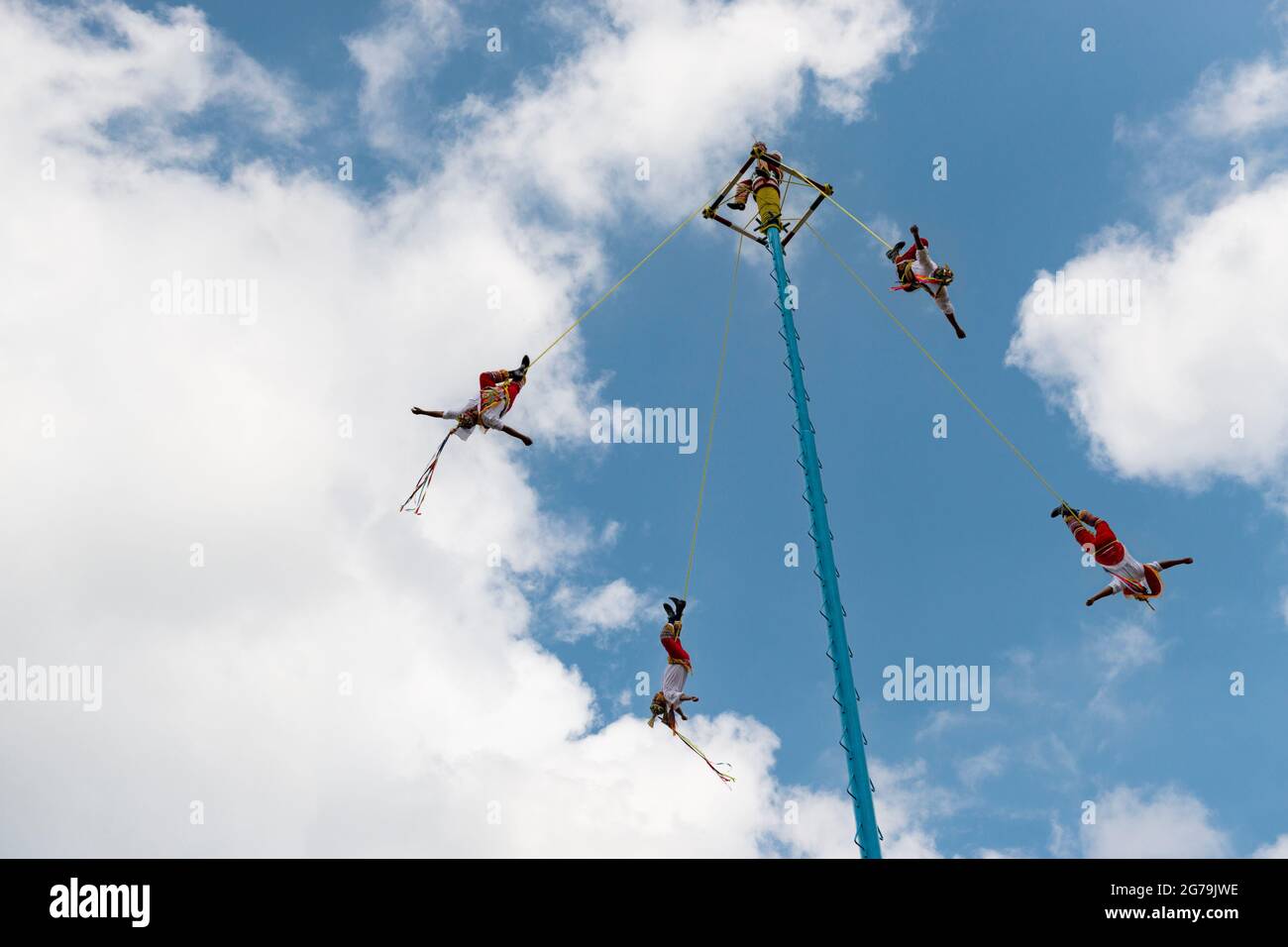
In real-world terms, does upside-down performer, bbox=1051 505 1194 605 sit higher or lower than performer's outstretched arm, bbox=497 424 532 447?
lower

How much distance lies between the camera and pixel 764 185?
58.7 ft

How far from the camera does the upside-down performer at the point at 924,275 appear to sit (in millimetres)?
17062

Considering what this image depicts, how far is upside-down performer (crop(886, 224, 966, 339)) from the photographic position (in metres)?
17.1

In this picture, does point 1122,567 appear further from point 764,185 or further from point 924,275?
point 764,185

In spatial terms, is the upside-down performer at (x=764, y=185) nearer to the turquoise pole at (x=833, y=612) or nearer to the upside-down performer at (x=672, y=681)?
the turquoise pole at (x=833, y=612)

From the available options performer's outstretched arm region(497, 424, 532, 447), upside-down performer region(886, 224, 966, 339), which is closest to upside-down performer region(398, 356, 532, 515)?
performer's outstretched arm region(497, 424, 532, 447)

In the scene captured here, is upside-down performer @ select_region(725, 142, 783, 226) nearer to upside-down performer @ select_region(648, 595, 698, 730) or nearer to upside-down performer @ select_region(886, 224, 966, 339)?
upside-down performer @ select_region(886, 224, 966, 339)

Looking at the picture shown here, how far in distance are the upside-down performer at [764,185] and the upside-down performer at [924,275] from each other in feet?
9.51

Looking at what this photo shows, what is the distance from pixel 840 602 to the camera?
12.6m

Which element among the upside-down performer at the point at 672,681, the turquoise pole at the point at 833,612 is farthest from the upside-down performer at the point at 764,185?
the upside-down performer at the point at 672,681

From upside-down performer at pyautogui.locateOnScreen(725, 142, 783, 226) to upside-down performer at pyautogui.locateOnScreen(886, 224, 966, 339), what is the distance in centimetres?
290
